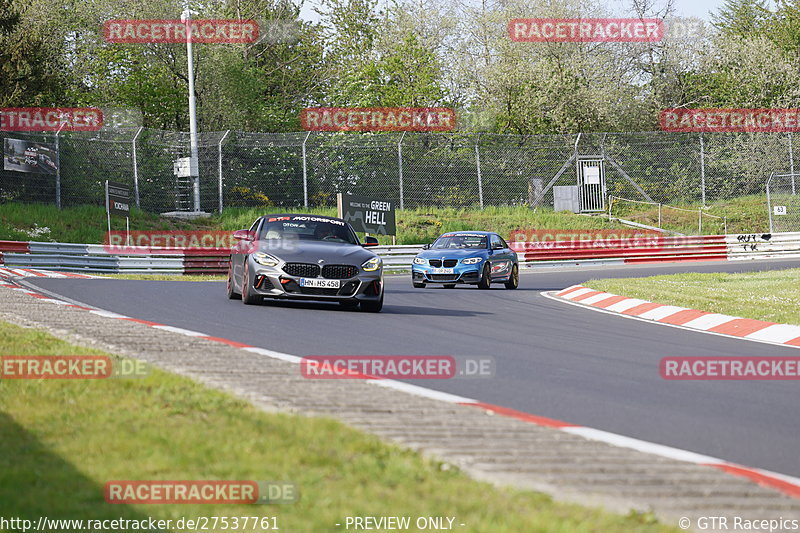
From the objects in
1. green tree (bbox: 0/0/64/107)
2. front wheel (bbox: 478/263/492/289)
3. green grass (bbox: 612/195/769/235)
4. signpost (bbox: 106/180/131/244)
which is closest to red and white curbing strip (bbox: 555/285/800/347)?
front wheel (bbox: 478/263/492/289)

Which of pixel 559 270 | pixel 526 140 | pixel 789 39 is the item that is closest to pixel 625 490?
pixel 559 270

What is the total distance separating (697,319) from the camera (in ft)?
48.4

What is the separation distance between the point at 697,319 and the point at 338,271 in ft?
16.7

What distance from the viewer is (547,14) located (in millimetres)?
57000

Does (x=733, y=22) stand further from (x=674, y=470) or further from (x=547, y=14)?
(x=674, y=470)

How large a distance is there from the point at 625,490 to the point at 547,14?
5504cm

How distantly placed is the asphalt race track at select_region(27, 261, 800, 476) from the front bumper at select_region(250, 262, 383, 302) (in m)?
0.25

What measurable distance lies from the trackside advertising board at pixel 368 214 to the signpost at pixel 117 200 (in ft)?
20.6

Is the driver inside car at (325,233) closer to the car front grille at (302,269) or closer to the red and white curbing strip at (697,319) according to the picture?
the car front grille at (302,269)

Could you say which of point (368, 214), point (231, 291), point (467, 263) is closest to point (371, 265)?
point (231, 291)

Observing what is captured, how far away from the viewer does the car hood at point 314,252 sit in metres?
14.6

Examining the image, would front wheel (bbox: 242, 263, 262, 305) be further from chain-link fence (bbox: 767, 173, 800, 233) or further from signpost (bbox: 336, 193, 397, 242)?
chain-link fence (bbox: 767, 173, 800, 233)

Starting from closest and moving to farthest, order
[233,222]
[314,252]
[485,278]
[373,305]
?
[314,252], [373,305], [485,278], [233,222]

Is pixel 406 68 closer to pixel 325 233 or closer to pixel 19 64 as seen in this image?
pixel 19 64
